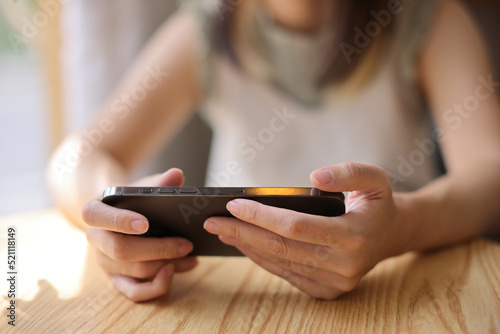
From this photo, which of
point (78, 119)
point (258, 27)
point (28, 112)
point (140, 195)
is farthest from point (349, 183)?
point (28, 112)

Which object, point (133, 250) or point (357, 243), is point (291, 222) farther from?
point (133, 250)

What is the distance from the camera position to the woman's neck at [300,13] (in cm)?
120

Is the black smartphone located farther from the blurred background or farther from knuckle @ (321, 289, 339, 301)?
the blurred background

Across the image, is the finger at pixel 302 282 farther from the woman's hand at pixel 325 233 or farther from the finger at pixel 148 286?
the finger at pixel 148 286

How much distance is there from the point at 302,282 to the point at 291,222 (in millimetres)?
121

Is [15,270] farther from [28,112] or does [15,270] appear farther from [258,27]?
[28,112]

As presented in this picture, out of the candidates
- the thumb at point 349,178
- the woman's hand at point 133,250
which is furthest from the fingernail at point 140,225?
the thumb at point 349,178

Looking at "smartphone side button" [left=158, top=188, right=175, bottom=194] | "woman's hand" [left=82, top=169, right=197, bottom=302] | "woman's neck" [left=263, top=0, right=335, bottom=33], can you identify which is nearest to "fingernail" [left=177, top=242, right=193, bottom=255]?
"woman's hand" [left=82, top=169, right=197, bottom=302]

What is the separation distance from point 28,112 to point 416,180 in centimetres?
180

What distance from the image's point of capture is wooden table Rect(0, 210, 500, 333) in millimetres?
520

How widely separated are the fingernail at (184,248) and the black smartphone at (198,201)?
41mm

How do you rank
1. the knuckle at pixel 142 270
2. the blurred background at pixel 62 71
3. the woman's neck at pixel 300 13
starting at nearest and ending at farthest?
the knuckle at pixel 142 270, the woman's neck at pixel 300 13, the blurred background at pixel 62 71

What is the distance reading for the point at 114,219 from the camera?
546 millimetres

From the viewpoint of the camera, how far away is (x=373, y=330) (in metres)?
0.50
